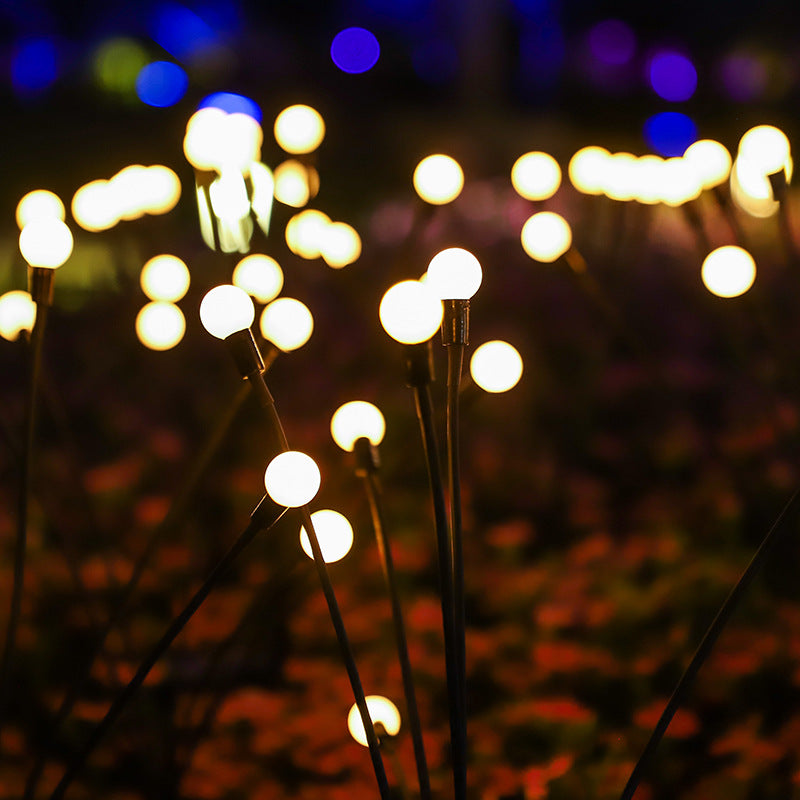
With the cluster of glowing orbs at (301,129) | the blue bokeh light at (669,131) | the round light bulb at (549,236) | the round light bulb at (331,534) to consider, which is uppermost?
the blue bokeh light at (669,131)

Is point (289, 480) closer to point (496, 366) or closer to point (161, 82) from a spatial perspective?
point (496, 366)

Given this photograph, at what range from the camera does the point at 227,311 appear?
3.99 feet

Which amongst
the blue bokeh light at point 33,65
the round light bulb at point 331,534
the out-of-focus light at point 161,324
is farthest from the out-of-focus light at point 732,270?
the blue bokeh light at point 33,65

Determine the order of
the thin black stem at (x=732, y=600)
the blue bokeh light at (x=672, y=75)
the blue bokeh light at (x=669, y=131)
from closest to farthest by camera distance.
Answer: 1. the thin black stem at (x=732, y=600)
2. the blue bokeh light at (x=669, y=131)
3. the blue bokeh light at (x=672, y=75)

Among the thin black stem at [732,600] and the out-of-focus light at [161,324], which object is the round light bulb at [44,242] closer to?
the out-of-focus light at [161,324]

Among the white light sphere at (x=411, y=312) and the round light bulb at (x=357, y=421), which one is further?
the round light bulb at (x=357, y=421)

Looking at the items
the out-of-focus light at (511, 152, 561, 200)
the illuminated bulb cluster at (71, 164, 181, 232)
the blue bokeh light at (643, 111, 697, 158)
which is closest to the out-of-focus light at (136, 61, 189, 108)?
the blue bokeh light at (643, 111, 697, 158)

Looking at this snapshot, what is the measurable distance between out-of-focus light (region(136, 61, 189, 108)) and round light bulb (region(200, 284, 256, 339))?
15623mm

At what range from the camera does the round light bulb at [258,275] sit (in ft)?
7.03

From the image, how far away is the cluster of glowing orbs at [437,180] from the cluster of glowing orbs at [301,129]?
71 centimetres

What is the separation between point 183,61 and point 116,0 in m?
1.68

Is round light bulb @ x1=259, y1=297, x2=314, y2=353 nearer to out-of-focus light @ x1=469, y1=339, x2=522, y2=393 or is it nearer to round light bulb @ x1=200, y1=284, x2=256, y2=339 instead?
out-of-focus light @ x1=469, y1=339, x2=522, y2=393

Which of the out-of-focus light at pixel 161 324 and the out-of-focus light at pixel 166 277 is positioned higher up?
the out-of-focus light at pixel 166 277

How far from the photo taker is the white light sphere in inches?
42.6
